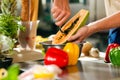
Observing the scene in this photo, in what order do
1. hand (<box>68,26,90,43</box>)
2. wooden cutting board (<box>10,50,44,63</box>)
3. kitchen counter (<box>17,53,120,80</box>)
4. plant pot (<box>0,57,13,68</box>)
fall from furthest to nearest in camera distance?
wooden cutting board (<box>10,50,44,63</box>)
hand (<box>68,26,90,43</box>)
plant pot (<box>0,57,13,68</box>)
kitchen counter (<box>17,53,120,80</box>)

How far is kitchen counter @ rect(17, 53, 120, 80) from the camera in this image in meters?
1.04

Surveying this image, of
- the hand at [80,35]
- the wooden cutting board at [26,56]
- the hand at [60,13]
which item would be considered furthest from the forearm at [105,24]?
the wooden cutting board at [26,56]

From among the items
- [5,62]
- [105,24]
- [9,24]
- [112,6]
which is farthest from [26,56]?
[112,6]

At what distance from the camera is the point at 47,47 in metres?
1.28

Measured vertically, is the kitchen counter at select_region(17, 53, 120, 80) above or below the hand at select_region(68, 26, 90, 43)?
below

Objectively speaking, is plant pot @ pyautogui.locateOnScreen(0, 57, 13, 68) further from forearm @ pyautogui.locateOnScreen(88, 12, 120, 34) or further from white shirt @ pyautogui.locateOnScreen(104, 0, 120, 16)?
white shirt @ pyautogui.locateOnScreen(104, 0, 120, 16)

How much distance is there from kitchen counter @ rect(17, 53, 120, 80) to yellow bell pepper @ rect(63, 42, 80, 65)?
0.08 ft

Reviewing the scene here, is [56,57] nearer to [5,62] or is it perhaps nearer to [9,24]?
[5,62]

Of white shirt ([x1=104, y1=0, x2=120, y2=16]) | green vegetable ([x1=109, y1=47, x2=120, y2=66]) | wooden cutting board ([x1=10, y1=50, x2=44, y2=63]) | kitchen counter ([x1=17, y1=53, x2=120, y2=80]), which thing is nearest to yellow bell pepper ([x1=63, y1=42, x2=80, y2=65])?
kitchen counter ([x1=17, y1=53, x2=120, y2=80])

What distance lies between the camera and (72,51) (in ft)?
4.02

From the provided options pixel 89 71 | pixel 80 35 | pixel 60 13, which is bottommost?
pixel 89 71

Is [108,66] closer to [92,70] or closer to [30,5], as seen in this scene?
[92,70]

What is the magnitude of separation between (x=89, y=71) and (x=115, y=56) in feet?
0.49

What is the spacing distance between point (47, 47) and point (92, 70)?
24 cm
